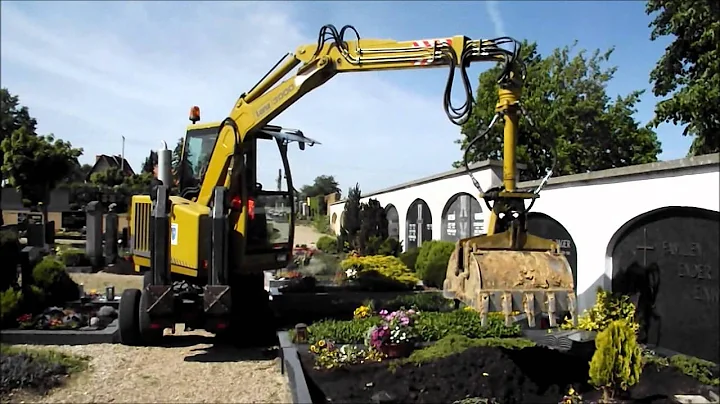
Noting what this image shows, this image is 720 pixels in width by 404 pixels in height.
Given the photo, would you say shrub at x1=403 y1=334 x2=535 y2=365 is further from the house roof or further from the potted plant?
the house roof

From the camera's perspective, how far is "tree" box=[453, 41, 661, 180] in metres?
21.6

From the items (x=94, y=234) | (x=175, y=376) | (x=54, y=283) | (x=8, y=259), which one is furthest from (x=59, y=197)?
(x=175, y=376)

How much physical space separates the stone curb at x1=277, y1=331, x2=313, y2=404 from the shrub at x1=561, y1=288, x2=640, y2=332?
3.35 meters

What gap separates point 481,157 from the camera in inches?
832

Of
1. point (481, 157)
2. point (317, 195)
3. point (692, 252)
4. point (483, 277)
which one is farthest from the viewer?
point (317, 195)

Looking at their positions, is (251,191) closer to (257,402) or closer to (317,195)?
(257,402)

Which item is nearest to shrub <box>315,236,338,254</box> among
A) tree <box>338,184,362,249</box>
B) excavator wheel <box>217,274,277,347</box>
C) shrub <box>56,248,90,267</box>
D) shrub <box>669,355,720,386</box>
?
tree <box>338,184,362,249</box>

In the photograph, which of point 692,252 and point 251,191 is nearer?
point 692,252

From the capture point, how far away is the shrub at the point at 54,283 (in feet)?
28.3

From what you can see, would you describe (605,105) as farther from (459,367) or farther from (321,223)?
(459,367)

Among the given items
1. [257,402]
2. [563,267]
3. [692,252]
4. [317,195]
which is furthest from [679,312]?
[317,195]

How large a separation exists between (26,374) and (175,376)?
4.51ft

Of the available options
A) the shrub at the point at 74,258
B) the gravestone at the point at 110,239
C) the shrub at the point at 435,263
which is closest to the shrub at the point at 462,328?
the shrub at the point at 435,263

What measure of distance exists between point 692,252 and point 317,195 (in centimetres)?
2916
